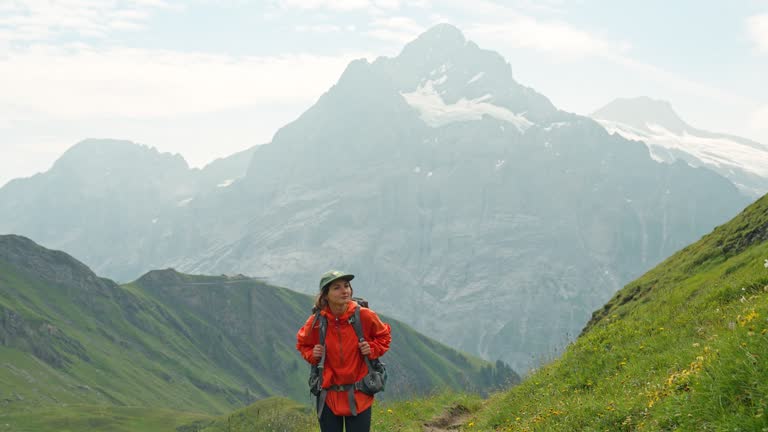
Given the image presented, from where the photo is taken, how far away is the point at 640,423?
10539 mm

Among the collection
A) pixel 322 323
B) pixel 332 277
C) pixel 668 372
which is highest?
pixel 332 277

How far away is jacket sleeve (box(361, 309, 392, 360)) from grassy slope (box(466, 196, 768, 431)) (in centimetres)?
381

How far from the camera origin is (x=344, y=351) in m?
11.4

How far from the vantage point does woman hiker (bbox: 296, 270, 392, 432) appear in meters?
11.2

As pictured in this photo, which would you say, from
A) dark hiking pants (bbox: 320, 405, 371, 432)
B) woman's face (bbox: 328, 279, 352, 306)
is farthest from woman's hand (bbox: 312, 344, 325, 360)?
dark hiking pants (bbox: 320, 405, 371, 432)

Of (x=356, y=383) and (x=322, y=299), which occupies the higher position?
(x=322, y=299)

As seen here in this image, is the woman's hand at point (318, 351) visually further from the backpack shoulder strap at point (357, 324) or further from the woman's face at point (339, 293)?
the woman's face at point (339, 293)

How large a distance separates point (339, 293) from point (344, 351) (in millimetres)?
991

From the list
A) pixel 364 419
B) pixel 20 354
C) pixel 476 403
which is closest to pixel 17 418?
pixel 20 354

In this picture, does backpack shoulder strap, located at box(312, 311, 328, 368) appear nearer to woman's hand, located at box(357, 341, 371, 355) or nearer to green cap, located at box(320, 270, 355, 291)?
green cap, located at box(320, 270, 355, 291)

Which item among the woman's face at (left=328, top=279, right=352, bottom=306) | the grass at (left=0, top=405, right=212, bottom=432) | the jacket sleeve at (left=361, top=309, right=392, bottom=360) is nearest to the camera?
the woman's face at (left=328, top=279, right=352, bottom=306)

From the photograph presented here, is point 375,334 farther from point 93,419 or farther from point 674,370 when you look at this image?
point 93,419

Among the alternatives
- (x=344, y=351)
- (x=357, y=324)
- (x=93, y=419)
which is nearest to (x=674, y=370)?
(x=357, y=324)

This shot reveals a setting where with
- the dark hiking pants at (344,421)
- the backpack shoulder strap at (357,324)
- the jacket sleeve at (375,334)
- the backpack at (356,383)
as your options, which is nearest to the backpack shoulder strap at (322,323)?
the backpack at (356,383)
